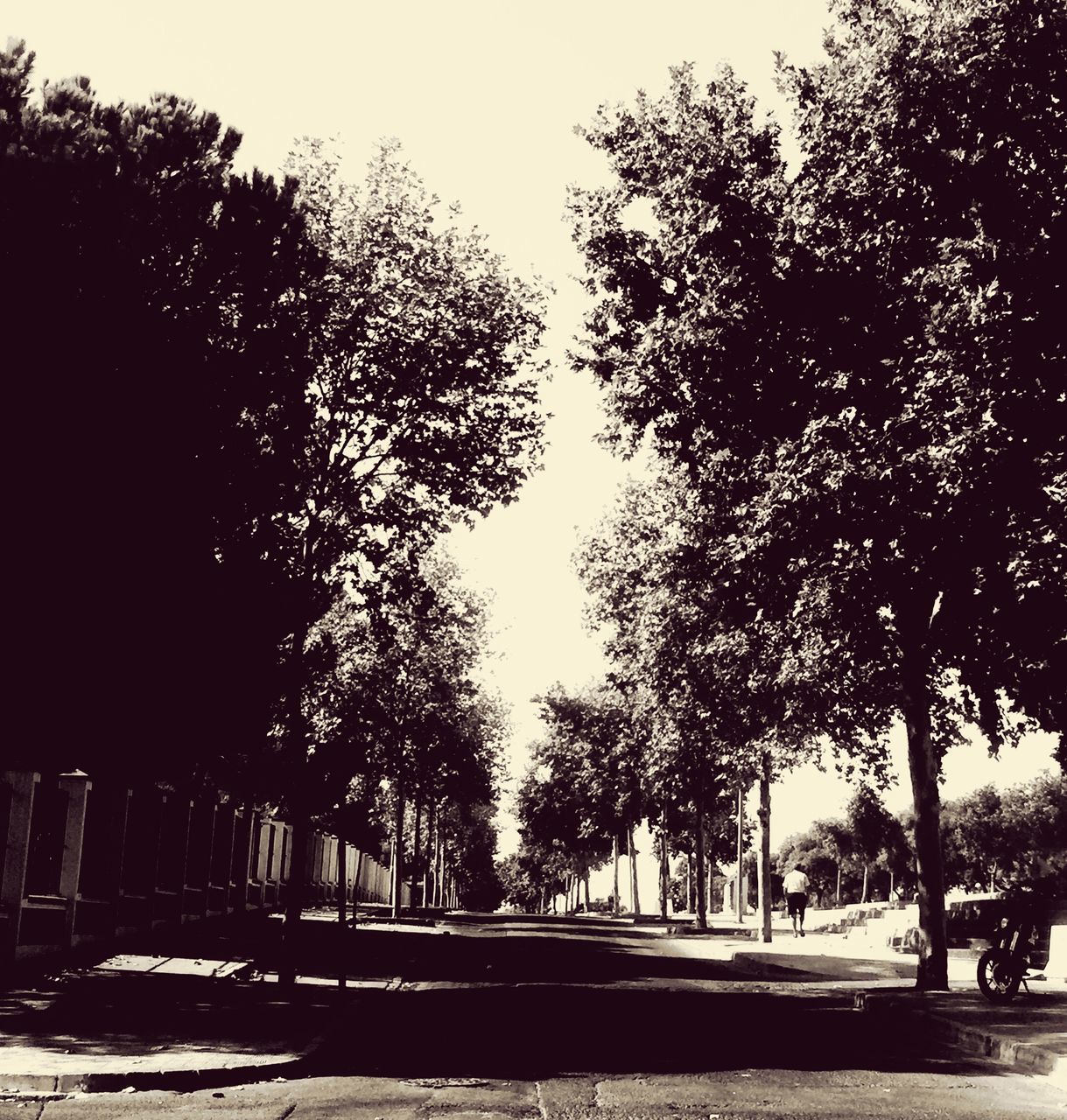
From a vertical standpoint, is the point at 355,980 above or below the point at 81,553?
below

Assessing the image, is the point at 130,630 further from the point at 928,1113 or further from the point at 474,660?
the point at 474,660

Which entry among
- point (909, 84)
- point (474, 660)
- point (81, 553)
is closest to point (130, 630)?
point (81, 553)

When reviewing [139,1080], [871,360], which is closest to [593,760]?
[871,360]

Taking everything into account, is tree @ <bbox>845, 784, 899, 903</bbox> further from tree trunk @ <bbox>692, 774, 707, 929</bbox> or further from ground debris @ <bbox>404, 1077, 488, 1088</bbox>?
ground debris @ <bbox>404, 1077, 488, 1088</bbox>

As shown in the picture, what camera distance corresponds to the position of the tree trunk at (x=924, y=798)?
1812 centimetres

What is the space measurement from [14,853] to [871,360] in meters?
13.9

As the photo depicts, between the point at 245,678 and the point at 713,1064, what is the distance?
915 centimetres

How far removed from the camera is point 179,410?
16125mm

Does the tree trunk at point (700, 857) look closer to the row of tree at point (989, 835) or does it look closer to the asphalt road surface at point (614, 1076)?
the asphalt road surface at point (614, 1076)

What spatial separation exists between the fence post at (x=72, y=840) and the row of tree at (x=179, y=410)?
2024 mm

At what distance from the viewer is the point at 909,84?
51.6 ft

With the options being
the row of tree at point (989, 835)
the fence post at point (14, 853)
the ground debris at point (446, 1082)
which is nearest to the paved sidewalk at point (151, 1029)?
the fence post at point (14, 853)

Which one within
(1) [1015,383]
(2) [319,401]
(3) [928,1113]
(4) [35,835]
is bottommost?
(3) [928,1113]

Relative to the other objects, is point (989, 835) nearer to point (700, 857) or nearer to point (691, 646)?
point (700, 857)
